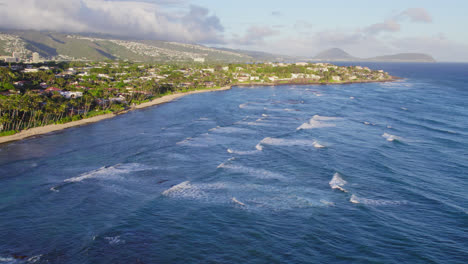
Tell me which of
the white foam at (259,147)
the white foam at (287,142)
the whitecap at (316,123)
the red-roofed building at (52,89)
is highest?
the whitecap at (316,123)

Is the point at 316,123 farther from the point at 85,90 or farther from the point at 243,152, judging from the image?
the point at 85,90

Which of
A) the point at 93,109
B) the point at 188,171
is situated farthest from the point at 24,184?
the point at 93,109

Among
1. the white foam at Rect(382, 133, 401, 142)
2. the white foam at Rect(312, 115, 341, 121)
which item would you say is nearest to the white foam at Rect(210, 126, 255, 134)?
the white foam at Rect(312, 115, 341, 121)

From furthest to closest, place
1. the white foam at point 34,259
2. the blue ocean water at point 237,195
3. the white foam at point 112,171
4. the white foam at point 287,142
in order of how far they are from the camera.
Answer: the white foam at point 287,142 → the white foam at point 112,171 → the blue ocean water at point 237,195 → the white foam at point 34,259

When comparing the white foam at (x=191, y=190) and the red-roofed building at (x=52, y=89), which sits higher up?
the red-roofed building at (x=52, y=89)

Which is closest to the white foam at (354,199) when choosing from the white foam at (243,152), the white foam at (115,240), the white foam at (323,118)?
the white foam at (243,152)

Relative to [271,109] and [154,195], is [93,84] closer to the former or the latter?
[271,109]

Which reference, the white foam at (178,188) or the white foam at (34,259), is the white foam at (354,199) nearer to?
the white foam at (178,188)
